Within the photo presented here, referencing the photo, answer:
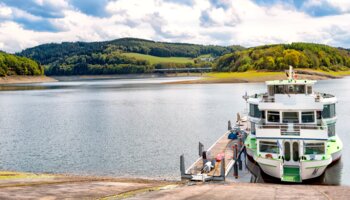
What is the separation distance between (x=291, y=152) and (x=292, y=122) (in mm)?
3528

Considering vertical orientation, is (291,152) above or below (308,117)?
below

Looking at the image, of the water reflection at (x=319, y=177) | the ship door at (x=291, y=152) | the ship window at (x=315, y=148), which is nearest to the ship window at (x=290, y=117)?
the ship door at (x=291, y=152)

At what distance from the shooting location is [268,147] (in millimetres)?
35094

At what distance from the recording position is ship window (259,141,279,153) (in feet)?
114

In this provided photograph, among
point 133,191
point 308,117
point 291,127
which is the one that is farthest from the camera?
point 308,117

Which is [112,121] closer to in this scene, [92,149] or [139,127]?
[139,127]

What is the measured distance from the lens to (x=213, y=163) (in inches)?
1412

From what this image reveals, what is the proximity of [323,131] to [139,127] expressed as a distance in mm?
37910

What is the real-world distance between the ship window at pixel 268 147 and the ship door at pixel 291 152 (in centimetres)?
80

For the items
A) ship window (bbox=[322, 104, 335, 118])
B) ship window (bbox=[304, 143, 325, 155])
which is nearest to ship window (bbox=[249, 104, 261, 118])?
ship window (bbox=[322, 104, 335, 118])

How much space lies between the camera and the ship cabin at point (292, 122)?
111 ft

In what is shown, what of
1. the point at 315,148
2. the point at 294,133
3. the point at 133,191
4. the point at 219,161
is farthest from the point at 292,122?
the point at 133,191

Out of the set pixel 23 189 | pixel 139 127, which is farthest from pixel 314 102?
pixel 139 127

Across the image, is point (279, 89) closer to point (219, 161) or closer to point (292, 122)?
point (292, 122)
